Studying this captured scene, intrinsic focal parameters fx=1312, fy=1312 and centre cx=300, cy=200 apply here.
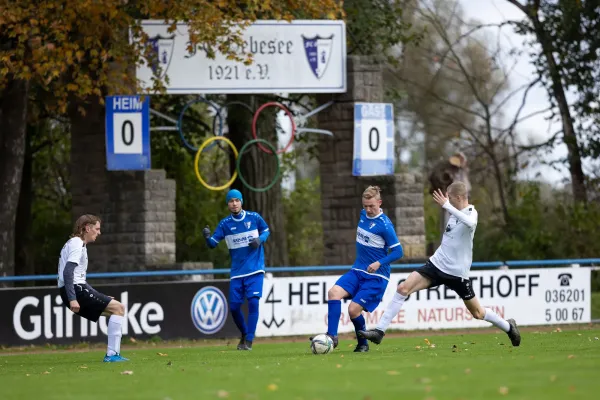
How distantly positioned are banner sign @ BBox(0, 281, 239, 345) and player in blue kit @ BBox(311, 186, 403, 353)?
6500mm

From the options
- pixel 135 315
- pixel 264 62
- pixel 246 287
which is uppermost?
pixel 264 62

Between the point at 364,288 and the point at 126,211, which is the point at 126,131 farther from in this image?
the point at 364,288

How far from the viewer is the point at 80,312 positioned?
14.8 m

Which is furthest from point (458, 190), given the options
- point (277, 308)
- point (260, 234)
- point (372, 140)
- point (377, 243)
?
point (372, 140)

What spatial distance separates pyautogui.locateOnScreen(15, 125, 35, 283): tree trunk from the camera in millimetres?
28812

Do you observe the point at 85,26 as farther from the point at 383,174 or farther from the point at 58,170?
the point at 58,170

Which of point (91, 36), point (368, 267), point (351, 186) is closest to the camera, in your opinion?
point (368, 267)

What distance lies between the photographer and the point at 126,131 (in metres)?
23.0

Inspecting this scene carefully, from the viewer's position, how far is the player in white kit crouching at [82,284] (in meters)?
14.5

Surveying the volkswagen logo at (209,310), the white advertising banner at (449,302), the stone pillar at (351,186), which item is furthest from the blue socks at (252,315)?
the stone pillar at (351,186)

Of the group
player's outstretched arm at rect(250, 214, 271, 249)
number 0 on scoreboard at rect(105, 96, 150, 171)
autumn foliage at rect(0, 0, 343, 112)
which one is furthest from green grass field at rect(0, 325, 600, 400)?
number 0 on scoreboard at rect(105, 96, 150, 171)

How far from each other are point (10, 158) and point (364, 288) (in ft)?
34.3

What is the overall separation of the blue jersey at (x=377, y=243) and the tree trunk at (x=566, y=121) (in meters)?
17.7

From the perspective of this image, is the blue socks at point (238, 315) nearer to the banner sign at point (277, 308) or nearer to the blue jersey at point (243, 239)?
the blue jersey at point (243, 239)
